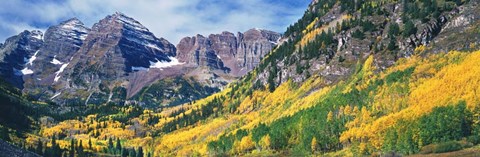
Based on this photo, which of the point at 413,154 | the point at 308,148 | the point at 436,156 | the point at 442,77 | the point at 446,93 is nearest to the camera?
the point at 436,156

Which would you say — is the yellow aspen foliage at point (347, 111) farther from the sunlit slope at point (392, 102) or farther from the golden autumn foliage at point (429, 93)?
the golden autumn foliage at point (429, 93)

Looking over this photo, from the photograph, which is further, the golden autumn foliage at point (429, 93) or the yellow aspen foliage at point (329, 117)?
the yellow aspen foliage at point (329, 117)

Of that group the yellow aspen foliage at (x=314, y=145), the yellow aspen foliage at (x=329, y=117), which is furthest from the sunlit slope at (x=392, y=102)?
the yellow aspen foliage at (x=314, y=145)

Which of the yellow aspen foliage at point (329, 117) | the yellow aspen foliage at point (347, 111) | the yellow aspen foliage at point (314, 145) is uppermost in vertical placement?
the yellow aspen foliage at point (347, 111)

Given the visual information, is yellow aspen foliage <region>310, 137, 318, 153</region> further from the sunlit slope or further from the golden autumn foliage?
the golden autumn foliage

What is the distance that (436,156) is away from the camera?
116750mm

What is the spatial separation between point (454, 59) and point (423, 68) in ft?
37.0

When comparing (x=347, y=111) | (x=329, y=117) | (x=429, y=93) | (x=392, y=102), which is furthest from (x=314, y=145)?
(x=429, y=93)

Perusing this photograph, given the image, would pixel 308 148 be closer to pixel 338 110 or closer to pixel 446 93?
pixel 338 110

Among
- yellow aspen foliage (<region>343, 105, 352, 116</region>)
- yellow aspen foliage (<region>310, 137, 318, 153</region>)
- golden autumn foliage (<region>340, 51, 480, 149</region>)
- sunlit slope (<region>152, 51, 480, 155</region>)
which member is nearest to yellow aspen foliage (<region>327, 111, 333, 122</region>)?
sunlit slope (<region>152, 51, 480, 155</region>)

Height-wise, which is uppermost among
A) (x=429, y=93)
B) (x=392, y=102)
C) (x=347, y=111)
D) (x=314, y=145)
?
(x=429, y=93)

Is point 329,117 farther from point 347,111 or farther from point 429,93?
point 429,93

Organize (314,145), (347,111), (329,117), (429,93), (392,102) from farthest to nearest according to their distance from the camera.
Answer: (329,117) < (347,111) < (314,145) < (392,102) < (429,93)

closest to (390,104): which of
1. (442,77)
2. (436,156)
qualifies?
(442,77)
